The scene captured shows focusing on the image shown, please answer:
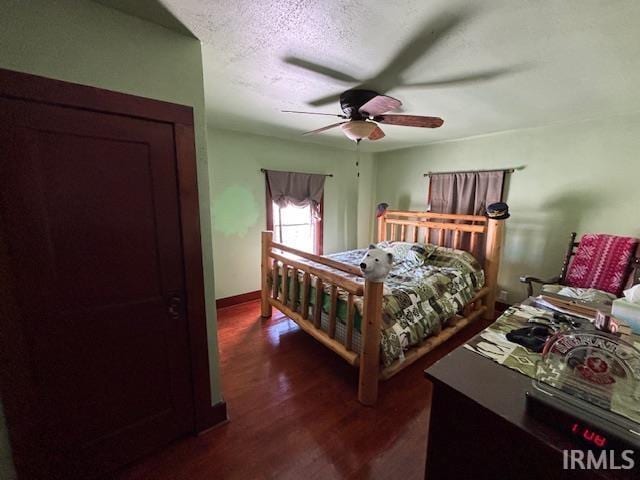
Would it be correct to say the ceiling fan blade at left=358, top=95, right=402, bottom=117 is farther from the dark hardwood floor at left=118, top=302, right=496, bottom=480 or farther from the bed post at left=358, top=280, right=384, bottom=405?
the dark hardwood floor at left=118, top=302, right=496, bottom=480

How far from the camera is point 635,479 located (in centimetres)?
59

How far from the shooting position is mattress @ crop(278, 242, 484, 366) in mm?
1980

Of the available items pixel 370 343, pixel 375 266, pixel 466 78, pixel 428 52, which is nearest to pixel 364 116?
pixel 428 52

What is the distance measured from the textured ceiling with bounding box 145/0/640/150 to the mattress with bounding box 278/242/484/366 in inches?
64.0

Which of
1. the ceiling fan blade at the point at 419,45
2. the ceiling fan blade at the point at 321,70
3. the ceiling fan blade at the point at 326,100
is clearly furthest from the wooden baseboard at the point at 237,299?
the ceiling fan blade at the point at 419,45

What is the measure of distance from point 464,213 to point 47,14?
4.01m

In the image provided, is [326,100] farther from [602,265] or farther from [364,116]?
[602,265]

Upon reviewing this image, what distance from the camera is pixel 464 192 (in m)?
3.47

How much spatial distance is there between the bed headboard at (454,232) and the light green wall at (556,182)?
37cm

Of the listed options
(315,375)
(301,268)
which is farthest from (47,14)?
(315,375)

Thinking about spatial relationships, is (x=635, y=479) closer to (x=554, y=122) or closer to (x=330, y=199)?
(x=554, y=122)

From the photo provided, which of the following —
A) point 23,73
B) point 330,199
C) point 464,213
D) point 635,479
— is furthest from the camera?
point 330,199

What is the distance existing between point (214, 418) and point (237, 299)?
1.99m

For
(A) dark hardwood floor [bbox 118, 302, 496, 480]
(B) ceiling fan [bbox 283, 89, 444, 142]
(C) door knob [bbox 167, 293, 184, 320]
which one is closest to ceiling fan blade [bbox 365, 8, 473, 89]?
(B) ceiling fan [bbox 283, 89, 444, 142]
